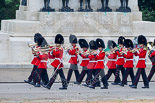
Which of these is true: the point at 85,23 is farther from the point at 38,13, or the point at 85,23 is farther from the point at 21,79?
the point at 21,79

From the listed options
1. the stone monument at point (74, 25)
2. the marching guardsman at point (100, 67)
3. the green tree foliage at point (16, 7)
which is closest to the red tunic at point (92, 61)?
the marching guardsman at point (100, 67)

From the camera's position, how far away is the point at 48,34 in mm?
29938

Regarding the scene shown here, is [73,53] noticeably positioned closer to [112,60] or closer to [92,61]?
[92,61]

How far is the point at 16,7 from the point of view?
4297 cm

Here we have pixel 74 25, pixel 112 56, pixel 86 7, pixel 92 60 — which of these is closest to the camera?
pixel 92 60

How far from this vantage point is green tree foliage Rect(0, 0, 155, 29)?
133 feet

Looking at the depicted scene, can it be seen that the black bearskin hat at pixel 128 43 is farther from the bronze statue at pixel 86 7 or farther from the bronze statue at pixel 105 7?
the bronze statue at pixel 105 7

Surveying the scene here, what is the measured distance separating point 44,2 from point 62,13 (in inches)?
46.1

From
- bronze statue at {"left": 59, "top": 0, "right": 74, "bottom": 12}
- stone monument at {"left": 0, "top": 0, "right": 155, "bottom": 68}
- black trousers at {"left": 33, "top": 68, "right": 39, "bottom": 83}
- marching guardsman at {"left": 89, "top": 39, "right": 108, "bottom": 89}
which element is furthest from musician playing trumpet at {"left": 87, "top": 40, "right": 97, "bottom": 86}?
bronze statue at {"left": 59, "top": 0, "right": 74, "bottom": 12}

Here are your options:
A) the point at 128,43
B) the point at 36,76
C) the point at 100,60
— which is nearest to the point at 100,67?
the point at 100,60

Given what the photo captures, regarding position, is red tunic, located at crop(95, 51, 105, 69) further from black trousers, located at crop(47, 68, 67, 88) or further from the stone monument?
the stone monument

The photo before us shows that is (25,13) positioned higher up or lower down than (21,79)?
higher up

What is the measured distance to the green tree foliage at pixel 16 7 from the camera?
4050 centimetres

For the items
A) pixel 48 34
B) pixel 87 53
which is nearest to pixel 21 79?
pixel 87 53
